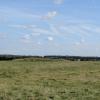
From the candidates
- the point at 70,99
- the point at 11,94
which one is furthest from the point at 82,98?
the point at 11,94

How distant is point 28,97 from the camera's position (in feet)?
65.3

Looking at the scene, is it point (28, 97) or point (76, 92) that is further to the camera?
point (76, 92)

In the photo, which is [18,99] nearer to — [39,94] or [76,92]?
[39,94]

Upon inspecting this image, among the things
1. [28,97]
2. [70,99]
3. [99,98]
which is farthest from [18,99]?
[99,98]

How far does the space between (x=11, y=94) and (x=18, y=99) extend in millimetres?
1830

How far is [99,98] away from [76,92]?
8.47 ft

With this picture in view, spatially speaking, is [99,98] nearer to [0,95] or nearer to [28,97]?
[28,97]

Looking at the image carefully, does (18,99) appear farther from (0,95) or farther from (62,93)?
(62,93)

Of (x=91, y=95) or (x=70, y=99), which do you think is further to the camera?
(x=91, y=95)

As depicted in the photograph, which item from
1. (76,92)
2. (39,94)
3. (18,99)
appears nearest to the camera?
(18,99)

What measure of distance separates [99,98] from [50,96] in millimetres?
2596

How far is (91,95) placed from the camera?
69.3 feet

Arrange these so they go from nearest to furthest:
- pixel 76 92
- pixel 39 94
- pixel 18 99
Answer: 1. pixel 18 99
2. pixel 39 94
3. pixel 76 92

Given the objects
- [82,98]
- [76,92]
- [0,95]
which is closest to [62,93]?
[76,92]
